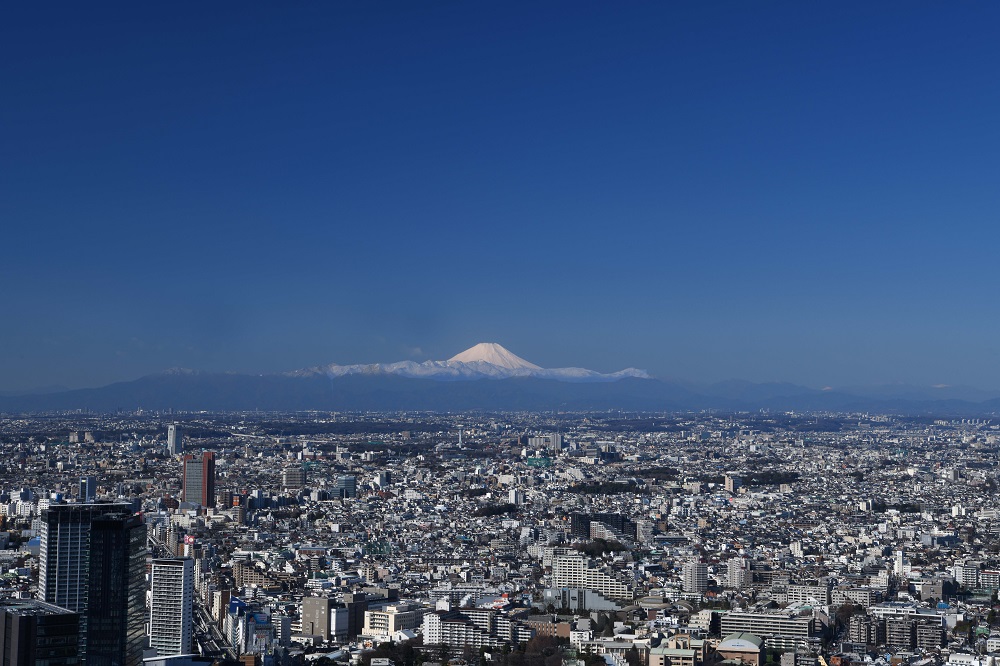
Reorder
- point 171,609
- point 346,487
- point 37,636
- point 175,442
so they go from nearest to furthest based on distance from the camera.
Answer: point 37,636, point 171,609, point 346,487, point 175,442

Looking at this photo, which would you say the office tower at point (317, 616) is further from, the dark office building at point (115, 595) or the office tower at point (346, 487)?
the office tower at point (346, 487)

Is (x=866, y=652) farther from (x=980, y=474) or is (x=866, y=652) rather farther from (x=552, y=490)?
(x=980, y=474)

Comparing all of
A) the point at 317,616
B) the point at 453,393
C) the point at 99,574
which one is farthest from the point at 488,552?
the point at 453,393

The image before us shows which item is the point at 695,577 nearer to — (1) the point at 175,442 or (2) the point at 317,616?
(2) the point at 317,616

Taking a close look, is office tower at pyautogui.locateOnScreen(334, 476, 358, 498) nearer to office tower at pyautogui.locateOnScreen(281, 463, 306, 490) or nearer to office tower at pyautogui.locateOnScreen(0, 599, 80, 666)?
office tower at pyautogui.locateOnScreen(281, 463, 306, 490)

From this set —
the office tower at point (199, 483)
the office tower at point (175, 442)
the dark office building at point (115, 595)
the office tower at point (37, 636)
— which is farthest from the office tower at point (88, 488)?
the office tower at point (37, 636)

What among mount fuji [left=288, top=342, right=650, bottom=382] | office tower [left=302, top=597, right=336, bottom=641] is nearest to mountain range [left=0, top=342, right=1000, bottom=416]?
mount fuji [left=288, top=342, right=650, bottom=382]
